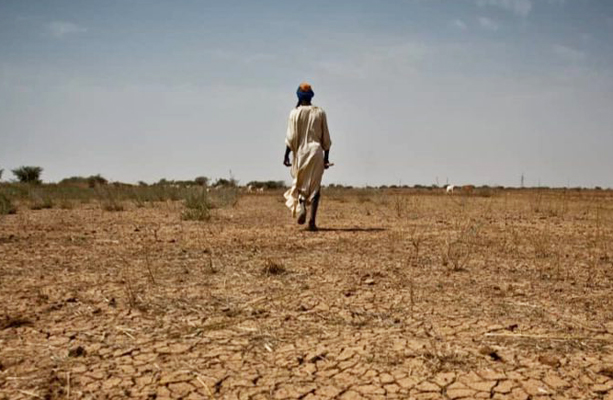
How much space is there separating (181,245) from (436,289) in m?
2.93

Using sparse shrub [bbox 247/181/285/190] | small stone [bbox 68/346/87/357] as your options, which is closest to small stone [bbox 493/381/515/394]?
small stone [bbox 68/346/87/357]

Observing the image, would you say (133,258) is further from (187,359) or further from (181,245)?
(187,359)

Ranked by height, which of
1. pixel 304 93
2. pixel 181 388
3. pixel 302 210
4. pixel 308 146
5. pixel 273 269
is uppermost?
pixel 304 93

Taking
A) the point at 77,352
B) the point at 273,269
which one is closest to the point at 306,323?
the point at 77,352

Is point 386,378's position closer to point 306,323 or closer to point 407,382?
point 407,382

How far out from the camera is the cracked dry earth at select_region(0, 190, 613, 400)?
1947 millimetres

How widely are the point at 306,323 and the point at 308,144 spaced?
433 cm

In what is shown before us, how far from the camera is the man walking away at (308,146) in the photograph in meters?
6.70

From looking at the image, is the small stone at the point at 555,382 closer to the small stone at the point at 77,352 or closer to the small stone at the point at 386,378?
the small stone at the point at 386,378

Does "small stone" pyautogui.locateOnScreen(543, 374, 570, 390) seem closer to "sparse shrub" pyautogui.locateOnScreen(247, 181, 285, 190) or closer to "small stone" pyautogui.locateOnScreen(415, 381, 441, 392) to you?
"small stone" pyautogui.locateOnScreen(415, 381, 441, 392)

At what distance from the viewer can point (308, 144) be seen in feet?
22.1

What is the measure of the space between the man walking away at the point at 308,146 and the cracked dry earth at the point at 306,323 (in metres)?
1.89

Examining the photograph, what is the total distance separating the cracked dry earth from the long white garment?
1922mm

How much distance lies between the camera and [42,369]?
2.05m
